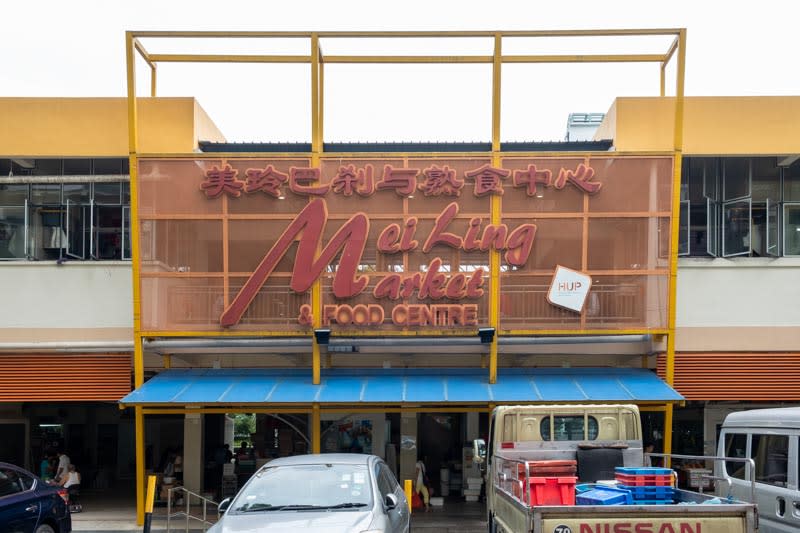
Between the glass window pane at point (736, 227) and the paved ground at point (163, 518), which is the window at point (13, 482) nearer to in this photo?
the paved ground at point (163, 518)

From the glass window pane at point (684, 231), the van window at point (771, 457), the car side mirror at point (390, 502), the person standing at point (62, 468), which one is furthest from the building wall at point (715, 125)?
the person standing at point (62, 468)

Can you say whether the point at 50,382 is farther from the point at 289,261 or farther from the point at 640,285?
the point at 640,285

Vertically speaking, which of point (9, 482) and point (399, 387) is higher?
point (399, 387)

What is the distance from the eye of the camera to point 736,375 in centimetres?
1995

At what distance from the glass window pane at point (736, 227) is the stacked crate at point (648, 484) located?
37.5 feet

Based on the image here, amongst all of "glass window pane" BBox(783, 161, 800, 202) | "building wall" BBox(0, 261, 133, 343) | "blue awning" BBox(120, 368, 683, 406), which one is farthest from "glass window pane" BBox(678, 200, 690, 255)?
"building wall" BBox(0, 261, 133, 343)

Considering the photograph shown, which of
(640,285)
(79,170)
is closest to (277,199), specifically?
(79,170)

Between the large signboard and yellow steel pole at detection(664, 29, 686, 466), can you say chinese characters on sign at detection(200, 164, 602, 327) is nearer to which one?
the large signboard

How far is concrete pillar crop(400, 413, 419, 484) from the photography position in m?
22.7

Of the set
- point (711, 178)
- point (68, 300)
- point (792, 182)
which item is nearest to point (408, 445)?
point (68, 300)

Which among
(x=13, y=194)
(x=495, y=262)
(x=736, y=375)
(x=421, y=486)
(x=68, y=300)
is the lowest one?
(x=421, y=486)

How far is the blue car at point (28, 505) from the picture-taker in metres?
12.3

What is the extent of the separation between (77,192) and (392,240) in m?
7.87

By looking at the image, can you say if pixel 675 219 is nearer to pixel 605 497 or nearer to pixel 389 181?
pixel 389 181
